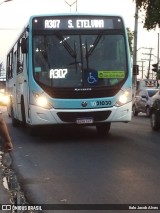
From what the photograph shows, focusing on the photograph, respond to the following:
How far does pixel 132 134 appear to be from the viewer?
628 inches

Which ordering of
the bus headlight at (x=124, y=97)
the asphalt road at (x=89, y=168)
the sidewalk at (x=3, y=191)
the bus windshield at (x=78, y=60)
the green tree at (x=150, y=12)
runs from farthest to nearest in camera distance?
the green tree at (x=150, y=12) < the bus headlight at (x=124, y=97) < the bus windshield at (x=78, y=60) < the asphalt road at (x=89, y=168) < the sidewalk at (x=3, y=191)

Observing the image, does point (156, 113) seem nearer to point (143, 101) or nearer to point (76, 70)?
point (76, 70)

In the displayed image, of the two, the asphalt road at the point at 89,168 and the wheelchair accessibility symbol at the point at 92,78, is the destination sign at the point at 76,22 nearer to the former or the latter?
the wheelchair accessibility symbol at the point at 92,78

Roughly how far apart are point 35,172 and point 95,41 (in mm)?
5679

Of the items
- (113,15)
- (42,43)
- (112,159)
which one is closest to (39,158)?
(112,159)

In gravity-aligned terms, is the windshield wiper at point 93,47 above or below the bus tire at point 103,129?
above

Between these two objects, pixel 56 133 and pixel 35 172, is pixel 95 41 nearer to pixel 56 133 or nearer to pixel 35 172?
pixel 56 133

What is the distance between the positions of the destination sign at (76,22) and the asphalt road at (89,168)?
2973mm

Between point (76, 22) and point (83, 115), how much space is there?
98.1 inches

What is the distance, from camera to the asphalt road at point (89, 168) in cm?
726

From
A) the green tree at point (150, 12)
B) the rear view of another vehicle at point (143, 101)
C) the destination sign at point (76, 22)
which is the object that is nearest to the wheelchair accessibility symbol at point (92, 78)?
the destination sign at point (76, 22)

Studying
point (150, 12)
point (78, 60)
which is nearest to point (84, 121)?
point (78, 60)

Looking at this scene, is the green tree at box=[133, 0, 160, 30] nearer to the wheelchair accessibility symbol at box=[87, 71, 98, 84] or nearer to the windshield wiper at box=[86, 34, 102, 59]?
the windshield wiper at box=[86, 34, 102, 59]

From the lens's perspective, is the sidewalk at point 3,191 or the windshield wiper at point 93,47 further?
the windshield wiper at point 93,47
